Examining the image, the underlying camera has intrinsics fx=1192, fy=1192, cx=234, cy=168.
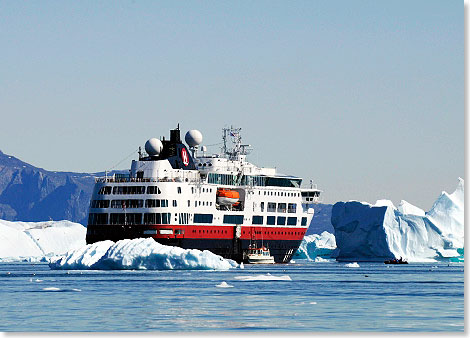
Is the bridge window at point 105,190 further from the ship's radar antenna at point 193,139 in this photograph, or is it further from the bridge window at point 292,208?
the bridge window at point 292,208

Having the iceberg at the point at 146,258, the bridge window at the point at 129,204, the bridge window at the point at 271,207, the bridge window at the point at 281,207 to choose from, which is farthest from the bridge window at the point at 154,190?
the bridge window at the point at 281,207

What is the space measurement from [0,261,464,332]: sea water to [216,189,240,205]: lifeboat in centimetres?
2759

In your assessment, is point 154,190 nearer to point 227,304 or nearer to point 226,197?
point 226,197

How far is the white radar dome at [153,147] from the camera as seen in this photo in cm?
10288

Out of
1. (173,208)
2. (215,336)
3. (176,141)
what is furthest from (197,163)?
(215,336)

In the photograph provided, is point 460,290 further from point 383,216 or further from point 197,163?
point 383,216

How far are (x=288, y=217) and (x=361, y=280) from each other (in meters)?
36.1

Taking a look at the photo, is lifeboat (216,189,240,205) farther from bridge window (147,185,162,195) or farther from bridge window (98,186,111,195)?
bridge window (98,186,111,195)

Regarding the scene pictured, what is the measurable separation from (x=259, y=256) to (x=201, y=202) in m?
8.09

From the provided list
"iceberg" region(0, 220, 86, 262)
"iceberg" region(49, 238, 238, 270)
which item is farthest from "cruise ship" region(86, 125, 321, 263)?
"iceberg" region(0, 220, 86, 262)

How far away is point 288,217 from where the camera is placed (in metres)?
110

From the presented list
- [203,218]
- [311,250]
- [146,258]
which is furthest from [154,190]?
[311,250]

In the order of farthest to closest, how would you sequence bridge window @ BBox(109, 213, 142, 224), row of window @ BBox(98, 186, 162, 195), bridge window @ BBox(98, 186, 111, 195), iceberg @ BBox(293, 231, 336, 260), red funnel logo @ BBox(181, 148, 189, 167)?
iceberg @ BBox(293, 231, 336, 260) → red funnel logo @ BBox(181, 148, 189, 167) → bridge window @ BBox(98, 186, 111, 195) → row of window @ BBox(98, 186, 162, 195) → bridge window @ BBox(109, 213, 142, 224)

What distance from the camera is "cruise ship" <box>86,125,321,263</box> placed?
96.8m
